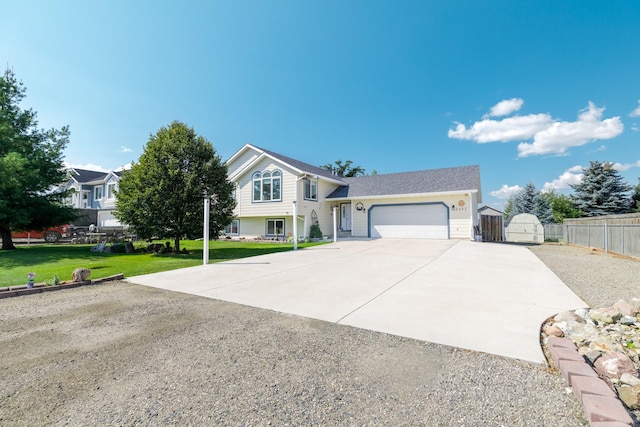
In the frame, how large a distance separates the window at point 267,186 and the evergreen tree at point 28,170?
426 inches

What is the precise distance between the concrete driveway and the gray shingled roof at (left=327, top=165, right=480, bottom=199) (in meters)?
8.70

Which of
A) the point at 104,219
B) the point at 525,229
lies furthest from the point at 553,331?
the point at 104,219

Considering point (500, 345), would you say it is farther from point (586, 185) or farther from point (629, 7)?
point (586, 185)

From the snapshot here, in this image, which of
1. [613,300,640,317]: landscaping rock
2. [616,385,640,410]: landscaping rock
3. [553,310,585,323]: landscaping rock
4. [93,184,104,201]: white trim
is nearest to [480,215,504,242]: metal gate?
[613,300,640,317]: landscaping rock

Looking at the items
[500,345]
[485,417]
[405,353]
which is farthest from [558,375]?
[405,353]

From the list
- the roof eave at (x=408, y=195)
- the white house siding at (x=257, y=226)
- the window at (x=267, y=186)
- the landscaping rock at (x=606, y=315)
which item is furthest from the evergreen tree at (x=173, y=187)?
the landscaping rock at (x=606, y=315)

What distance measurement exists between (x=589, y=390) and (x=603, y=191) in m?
31.9

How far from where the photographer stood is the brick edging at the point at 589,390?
1.77 m

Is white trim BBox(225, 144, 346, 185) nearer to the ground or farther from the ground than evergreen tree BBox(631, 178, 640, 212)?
farther from the ground

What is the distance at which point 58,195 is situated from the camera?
15.9 m

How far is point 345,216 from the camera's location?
21.0m

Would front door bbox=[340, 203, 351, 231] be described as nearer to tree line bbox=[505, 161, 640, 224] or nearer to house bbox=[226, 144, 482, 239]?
house bbox=[226, 144, 482, 239]

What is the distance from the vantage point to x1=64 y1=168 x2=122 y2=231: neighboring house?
2733cm

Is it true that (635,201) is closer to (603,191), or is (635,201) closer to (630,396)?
(603,191)
